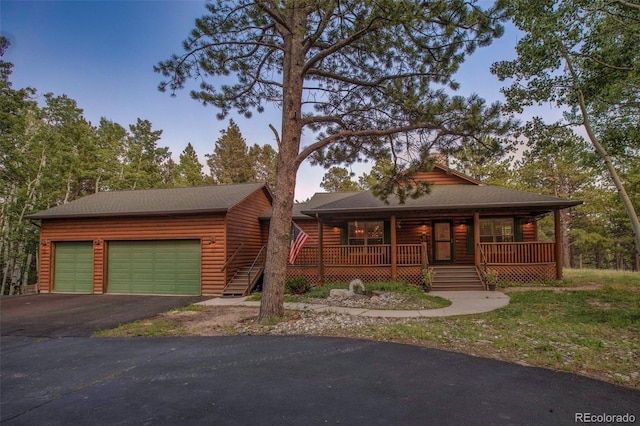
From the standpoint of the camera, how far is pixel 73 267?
549 inches

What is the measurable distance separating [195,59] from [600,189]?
97.3 feet

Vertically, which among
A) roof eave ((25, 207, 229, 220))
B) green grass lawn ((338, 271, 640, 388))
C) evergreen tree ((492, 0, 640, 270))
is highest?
evergreen tree ((492, 0, 640, 270))

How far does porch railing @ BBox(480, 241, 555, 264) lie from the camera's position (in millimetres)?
12469

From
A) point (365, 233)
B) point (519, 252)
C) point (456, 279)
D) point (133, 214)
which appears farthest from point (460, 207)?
point (133, 214)

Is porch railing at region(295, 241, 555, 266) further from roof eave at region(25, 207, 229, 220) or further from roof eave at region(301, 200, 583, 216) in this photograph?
roof eave at region(25, 207, 229, 220)

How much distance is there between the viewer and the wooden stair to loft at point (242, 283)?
12266 mm

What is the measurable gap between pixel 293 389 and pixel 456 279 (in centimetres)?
993

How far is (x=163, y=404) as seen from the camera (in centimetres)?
341

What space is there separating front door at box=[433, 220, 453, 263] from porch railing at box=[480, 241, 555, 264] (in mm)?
1849

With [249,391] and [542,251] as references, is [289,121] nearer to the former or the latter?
[249,391]

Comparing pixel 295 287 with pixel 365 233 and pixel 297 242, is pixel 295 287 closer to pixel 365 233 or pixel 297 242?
pixel 297 242

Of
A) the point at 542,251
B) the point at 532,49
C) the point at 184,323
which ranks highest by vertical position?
the point at 532,49

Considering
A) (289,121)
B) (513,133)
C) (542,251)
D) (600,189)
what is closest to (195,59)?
(289,121)

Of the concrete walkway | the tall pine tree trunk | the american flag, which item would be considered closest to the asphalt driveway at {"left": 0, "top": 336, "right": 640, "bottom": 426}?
the tall pine tree trunk
